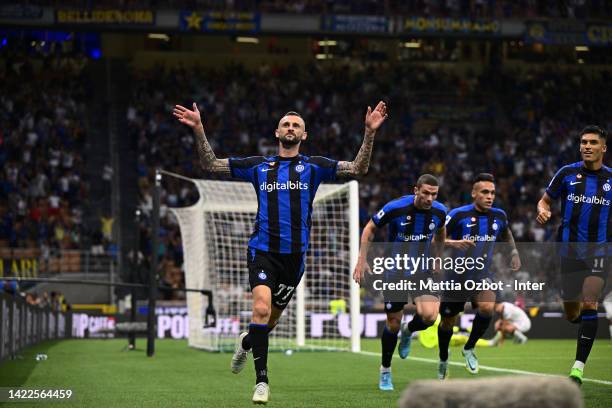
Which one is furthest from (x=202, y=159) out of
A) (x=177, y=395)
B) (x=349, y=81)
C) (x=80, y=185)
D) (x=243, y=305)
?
(x=349, y=81)

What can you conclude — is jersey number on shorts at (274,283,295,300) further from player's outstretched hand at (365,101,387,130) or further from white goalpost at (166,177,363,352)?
white goalpost at (166,177,363,352)

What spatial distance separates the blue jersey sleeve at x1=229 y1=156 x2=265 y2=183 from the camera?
9172 millimetres

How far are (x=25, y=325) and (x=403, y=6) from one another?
2359 centimetres

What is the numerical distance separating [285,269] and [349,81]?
1271 inches

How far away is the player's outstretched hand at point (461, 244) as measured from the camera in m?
12.0

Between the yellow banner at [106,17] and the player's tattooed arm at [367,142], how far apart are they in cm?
2827

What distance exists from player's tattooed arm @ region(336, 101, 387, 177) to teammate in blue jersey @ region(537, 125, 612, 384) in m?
1.98

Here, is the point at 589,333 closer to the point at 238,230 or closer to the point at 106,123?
the point at 238,230

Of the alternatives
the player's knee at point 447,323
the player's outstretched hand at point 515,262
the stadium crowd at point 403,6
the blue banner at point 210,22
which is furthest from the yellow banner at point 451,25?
the player's outstretched hand at point 515,262

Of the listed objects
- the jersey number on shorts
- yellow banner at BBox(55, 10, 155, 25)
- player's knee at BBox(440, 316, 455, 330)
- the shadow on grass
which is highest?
yellow banner at BBox(55, 10, 155, 25)

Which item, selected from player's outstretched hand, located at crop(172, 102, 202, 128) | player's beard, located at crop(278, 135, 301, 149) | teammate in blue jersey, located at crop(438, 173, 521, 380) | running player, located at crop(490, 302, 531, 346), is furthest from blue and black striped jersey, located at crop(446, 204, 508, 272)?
running player, located at crop(490, 302, 531, 346)

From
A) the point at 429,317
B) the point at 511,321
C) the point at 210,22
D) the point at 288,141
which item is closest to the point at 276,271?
Answer: the point at 288,141

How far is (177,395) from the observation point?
395 inches

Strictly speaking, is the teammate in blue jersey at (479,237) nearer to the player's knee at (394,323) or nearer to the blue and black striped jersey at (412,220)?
the blue and black striped jersey at (412,220)
